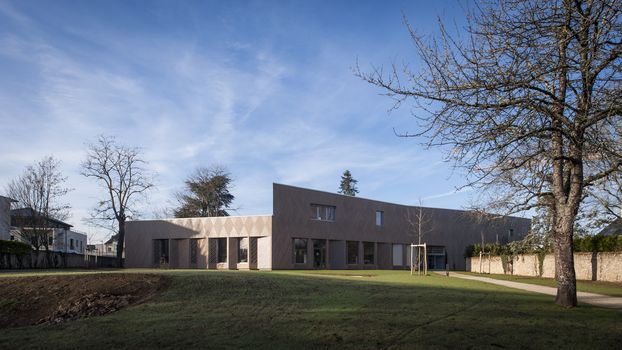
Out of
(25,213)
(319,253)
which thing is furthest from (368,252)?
(25,213)

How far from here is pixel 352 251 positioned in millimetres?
50719

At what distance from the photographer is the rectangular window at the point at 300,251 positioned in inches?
1811

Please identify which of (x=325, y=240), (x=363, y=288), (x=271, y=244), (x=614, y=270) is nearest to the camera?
(x=363, y=288)

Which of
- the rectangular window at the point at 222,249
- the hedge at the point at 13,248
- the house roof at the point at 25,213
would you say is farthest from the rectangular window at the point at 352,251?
the hedge at the point at 13,248

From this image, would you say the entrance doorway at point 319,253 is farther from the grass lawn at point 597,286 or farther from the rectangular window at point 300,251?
the grass lawn at point 597,286

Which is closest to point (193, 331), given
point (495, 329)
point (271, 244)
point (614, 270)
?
point (495, 329)

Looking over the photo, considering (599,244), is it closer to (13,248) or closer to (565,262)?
(565,262)

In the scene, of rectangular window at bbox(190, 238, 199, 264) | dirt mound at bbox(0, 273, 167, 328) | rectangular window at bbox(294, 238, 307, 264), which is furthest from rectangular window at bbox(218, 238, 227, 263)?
dirt mound at bbox(0, 273, 167, 328)

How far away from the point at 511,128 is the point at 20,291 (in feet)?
47.9

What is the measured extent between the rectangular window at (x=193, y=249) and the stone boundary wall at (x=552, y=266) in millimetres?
24865

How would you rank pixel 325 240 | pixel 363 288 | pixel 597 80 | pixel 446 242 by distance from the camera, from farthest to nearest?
pixel 446 242 < pixel 325 240 < pixel 363 288 < pixel 597 80

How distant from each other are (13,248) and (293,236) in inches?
806

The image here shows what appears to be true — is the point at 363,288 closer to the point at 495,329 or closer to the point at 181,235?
the point at 495,329

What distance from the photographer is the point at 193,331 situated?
423 inches
